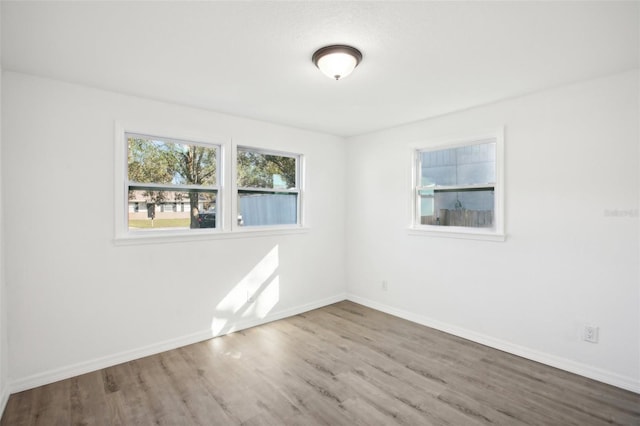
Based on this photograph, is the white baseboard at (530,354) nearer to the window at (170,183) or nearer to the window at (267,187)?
the window at (267,187)

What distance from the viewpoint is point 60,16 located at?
74.1 inches

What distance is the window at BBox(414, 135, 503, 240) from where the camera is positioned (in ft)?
11.6

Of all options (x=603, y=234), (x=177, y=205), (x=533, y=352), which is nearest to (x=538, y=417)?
(x=533, y=352)

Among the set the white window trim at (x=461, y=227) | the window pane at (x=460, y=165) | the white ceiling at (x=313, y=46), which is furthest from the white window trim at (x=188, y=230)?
the window pane at (x=460, y=165)

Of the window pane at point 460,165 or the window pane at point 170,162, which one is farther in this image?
the window pane at point 460,165

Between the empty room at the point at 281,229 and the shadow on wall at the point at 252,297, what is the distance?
24mm

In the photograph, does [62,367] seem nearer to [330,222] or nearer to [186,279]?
[186,279]

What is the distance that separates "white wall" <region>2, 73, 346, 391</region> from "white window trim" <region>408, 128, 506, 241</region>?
2264mm

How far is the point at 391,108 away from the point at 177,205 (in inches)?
102

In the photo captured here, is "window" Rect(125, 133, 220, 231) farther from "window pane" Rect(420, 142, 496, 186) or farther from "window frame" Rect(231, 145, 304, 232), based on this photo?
"window pane" Rect(420, 142, 496, 186)

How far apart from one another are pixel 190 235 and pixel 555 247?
366 cm

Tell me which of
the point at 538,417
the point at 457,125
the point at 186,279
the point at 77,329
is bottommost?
the point at 538,417

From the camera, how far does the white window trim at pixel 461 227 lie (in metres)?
3.39

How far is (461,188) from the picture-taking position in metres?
3.81
